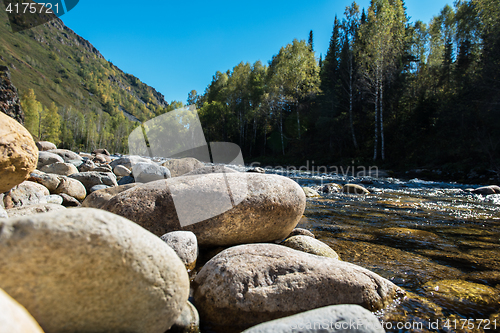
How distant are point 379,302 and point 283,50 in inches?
1155

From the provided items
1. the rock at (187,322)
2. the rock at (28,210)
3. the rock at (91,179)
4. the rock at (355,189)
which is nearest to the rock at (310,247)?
the rock at (187,322)

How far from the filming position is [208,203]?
10.5 feet

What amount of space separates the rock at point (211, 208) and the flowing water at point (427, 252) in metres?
1.15

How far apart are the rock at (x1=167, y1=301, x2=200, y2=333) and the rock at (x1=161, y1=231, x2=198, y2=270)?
30.6 inches

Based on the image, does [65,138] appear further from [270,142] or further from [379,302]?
[379,302]

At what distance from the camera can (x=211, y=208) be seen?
3.18m

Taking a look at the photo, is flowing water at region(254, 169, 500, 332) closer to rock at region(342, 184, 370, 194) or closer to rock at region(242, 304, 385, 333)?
rock at region(242, 304, 385, 333)

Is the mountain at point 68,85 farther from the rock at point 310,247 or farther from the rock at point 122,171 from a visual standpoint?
the rock at point 310,247

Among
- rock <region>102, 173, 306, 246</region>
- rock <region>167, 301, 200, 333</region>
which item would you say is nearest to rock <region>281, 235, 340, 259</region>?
rock <region>102, 173, 306, 246</region>

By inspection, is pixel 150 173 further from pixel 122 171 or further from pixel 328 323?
pixel 328 323

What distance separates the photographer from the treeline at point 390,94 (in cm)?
1531

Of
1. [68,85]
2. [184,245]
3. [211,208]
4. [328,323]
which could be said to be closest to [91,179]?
[211,208]

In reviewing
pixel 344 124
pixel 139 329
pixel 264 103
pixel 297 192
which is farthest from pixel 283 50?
pixel 139 329

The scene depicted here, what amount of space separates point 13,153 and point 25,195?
7.55 ft
